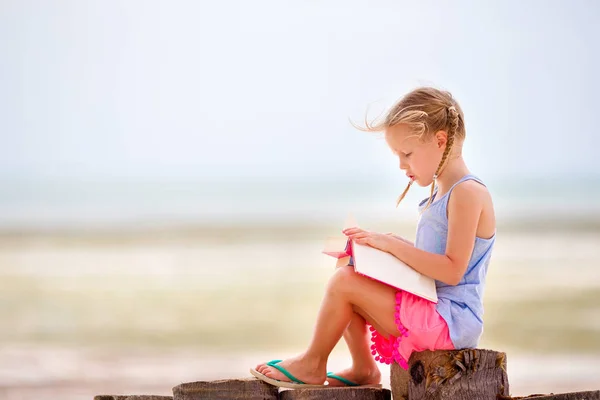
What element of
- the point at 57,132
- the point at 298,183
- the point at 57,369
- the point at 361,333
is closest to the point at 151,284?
the point at 57,369

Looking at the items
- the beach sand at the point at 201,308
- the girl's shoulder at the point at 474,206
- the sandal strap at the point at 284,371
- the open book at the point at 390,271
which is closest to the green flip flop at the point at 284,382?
the sandal strap at the point at 284,371

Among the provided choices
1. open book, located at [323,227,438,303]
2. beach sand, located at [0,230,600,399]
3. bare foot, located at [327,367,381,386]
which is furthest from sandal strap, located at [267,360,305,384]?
beach sand, located at [0,230,600,399]

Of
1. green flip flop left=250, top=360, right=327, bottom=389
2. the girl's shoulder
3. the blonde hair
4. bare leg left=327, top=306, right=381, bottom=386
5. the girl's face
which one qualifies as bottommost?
green flip flop left=250, top=360, right=327, bottom=389

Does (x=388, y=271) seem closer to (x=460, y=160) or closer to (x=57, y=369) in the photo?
(x=460, y=160)

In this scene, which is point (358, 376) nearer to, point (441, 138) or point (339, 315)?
point (339, 315)

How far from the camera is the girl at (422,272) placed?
2.68 meters

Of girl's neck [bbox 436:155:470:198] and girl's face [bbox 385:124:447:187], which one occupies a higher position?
girl's face [bbox 385:124:447:187]

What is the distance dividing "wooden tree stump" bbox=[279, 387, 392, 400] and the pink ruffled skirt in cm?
13

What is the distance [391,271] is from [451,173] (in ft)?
1.39

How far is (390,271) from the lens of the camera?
8.85 feet

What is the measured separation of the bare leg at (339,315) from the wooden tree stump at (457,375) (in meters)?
0.16

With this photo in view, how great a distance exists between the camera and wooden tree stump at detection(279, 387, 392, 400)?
2678mm

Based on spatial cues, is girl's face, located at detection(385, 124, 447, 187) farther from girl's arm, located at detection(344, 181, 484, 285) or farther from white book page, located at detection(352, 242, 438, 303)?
white book page, located at detection(352, 242, 438, 303)

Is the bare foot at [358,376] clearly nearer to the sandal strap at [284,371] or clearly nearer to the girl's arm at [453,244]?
the sandal strap at [284,371]
